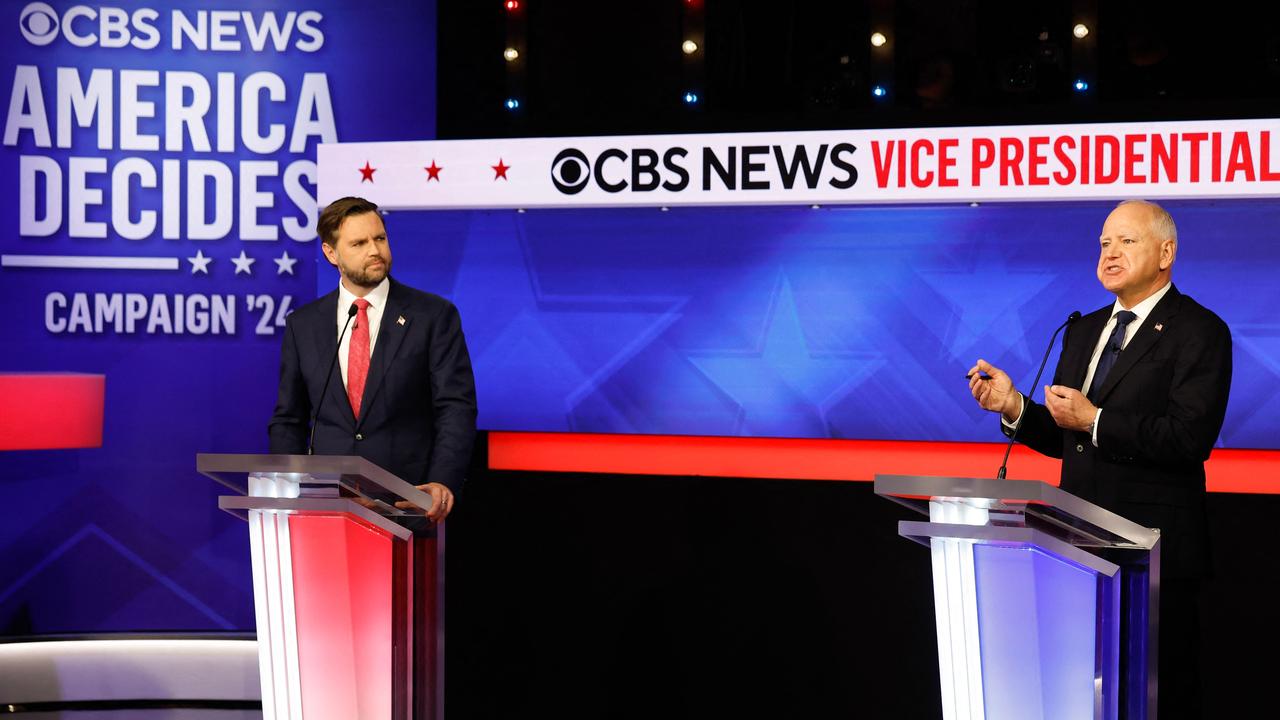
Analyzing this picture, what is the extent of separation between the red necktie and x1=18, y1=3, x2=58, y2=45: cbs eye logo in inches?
102

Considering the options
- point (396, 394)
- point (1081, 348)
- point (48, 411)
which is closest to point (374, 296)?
point (396, 394)

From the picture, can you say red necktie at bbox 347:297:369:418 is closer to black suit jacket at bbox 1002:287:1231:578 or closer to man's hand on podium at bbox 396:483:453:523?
man's hand on podium at bbox 396:483:453:523

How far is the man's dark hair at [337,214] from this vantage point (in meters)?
2.95

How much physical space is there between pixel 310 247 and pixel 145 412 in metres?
0.87

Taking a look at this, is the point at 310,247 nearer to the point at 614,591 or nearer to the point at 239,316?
the point at 239,316

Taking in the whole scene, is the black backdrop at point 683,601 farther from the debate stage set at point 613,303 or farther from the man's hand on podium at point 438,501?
the man's hand on podium at point 438,501

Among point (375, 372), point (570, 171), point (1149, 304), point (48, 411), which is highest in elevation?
point (570, 171)

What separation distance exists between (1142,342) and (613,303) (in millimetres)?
2032

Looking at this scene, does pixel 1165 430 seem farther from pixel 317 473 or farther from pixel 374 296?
pixel 374 296

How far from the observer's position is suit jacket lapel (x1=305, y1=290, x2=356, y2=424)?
2.88 metres

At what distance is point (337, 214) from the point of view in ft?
9.69

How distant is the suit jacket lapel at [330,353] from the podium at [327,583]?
0.49 m

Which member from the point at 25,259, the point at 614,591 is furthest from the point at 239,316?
the point at 614,591

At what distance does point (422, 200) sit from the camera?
4148mm
